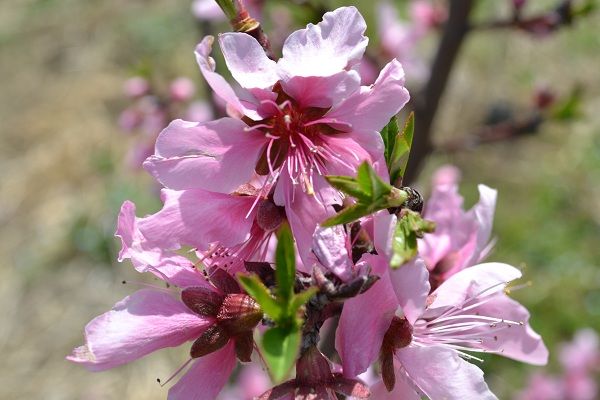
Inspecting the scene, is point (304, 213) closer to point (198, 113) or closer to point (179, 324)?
point (179, 324)

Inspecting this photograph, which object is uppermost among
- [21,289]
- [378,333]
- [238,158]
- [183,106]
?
[238,158]

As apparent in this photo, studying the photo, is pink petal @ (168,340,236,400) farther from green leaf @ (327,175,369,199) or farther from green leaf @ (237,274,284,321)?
green leaf @ (327,175,369,199)

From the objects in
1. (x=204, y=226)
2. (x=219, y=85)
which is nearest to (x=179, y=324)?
(x=204, y=226)

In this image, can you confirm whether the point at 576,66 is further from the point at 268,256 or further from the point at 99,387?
the point at 268,256

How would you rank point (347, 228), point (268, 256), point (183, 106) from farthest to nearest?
point (183, 106) → point (268, 256) → point (347, 228)

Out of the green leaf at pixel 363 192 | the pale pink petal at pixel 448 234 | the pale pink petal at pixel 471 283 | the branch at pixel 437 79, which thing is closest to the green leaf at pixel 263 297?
the green leaf at pixel 363 192

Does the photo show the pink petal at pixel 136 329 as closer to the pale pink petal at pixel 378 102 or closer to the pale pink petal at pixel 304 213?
the pale pink petal at pixel 304 213

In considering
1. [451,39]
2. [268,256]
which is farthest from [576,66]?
[268,256]
